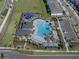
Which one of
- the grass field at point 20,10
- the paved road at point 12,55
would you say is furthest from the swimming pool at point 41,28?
the paved road at point 12,55

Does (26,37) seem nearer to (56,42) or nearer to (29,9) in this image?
(56,42)

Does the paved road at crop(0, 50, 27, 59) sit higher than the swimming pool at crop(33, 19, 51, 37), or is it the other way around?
the swimming pool at crop(33, 19, 51, 37)

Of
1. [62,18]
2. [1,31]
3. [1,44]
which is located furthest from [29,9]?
[1,44]

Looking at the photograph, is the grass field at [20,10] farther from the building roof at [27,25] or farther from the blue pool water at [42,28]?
the blue pool water at [42,28]

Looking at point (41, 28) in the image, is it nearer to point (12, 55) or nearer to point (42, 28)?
point (42, 28)

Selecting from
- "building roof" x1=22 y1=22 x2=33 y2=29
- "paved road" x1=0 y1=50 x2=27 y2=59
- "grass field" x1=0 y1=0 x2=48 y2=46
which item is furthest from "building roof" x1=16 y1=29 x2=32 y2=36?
"paved road" x1=0 y1=50 x2=27 y2=59

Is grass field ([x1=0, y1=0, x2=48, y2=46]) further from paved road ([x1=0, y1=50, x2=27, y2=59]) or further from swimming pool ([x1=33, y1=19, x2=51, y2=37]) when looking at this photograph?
swimming pool ([x1=33, y1=19, x2=51, y2=37])
